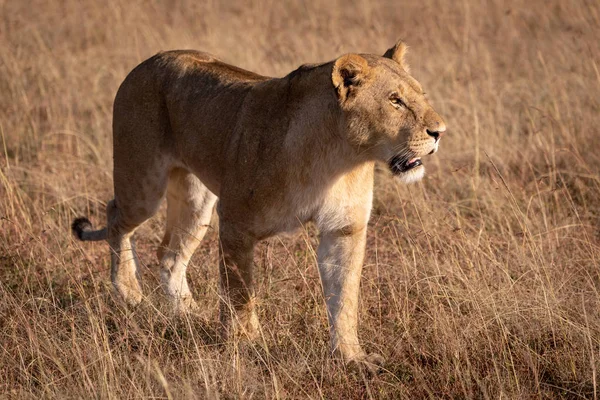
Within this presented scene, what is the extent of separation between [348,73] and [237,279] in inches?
44.6

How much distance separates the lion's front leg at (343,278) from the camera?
4070 millimetres

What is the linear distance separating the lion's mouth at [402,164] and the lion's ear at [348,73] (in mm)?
365

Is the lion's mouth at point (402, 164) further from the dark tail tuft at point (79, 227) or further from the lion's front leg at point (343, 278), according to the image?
the dark tail tuft at point (79, 227)

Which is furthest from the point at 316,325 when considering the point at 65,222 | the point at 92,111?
the point at 92,111

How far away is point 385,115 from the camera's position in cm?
378

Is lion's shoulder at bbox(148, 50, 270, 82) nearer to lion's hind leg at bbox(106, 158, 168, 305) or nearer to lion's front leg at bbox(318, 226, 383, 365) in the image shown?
lion's hind leg at bbox(106, 158, 168, 305)

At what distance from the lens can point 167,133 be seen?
4836mm

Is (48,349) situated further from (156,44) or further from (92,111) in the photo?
(156,44)

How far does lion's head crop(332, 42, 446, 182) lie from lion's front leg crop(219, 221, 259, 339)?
28.6 inches

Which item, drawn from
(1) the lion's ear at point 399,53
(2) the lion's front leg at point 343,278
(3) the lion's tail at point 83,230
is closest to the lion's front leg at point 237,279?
(2) the lion's front leg at point 343,278

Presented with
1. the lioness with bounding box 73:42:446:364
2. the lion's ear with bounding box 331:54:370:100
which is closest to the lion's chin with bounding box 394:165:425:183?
the lioness with bounding box 73:42:446:364

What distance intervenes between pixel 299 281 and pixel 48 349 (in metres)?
1.49

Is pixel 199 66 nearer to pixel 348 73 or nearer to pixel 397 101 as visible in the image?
pixel 348 73

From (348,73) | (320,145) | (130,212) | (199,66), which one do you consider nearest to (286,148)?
(320,145)
